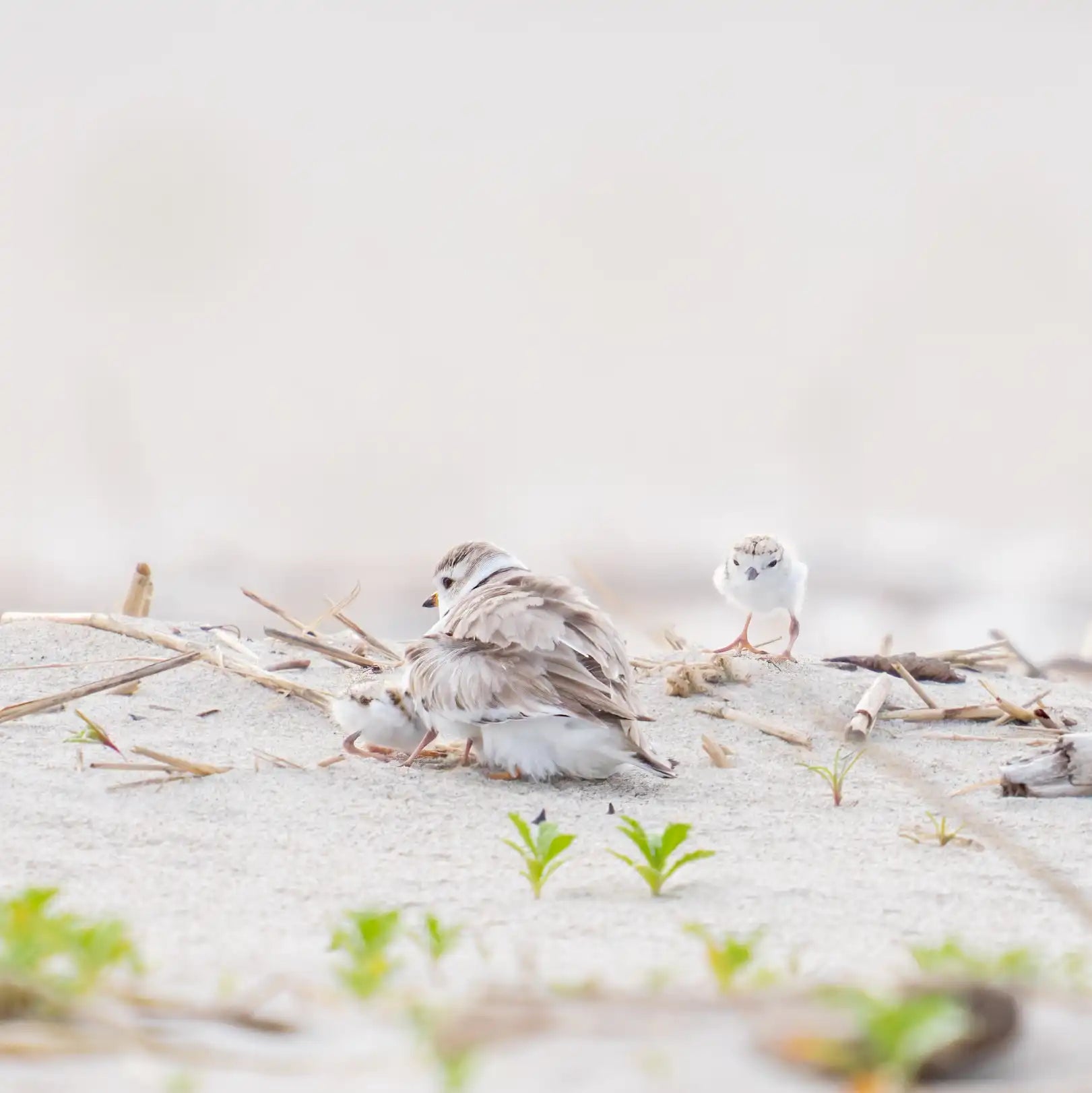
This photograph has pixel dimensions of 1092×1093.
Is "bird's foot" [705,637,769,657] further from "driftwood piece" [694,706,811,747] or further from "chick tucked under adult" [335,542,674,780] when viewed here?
"chick tucked under adult" [335,542,674,780]

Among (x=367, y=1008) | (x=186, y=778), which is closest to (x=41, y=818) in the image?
(x=186, y=778)

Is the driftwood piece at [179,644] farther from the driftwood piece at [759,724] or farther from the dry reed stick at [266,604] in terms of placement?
the driftwood piece at [759,724]

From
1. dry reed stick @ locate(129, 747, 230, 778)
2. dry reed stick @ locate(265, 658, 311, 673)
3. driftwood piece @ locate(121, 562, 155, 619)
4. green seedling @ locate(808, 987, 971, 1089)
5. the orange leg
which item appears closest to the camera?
green seedling @ locate(808, 987, 971, 1089)

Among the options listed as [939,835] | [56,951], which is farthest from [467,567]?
[56,951]

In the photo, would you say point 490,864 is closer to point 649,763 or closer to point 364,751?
point 649,763

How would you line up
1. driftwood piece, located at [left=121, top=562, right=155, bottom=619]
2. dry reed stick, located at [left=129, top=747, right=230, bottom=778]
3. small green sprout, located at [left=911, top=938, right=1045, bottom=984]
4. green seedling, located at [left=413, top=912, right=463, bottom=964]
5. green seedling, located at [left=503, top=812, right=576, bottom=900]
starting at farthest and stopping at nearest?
driftwood piece, located at [left=121, top=562, right=155, bottom=619] < dry reed stick, located at [left=129, top=747, right=230, bottom=778] < green seedling, located at [left=503, top=812, right=576, bottom=900] < green seedling, located at [left=413, top=912, right=463, bottom=964] < small green sprout, located at [left=911, top=938, right=1045, bottom=984]

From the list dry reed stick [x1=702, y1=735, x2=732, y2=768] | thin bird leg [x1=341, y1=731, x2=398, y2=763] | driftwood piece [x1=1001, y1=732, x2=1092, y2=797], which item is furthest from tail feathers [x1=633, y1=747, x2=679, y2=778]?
driftwood piece [x1=1001, y1=732, x2=1092, y2=797]
